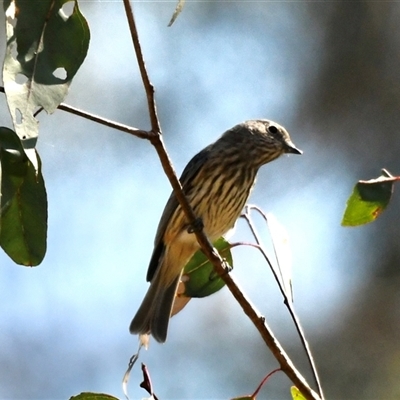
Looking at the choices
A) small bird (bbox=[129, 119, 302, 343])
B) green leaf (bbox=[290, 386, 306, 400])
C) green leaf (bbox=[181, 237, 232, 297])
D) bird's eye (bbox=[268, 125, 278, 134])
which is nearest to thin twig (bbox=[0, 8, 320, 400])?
green leaf (bbox=[290, 386, 306, 400])

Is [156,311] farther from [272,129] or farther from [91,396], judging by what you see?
[91,396]

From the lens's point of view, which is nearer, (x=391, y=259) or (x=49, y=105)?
(x=49, y=105)

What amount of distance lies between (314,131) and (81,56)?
6358 millimetres

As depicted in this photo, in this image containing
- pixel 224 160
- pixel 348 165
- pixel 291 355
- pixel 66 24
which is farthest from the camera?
pixel 348 165

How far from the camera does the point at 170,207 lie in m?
3.99

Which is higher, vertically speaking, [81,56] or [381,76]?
[81,56]

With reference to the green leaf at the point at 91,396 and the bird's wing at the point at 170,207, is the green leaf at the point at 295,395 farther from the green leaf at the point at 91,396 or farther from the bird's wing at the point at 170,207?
the bird's wing at the point at 170,207

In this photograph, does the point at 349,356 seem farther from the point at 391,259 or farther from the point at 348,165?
the point at 348,165

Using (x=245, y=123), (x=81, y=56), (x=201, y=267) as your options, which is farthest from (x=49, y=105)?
(x=245, y=123)

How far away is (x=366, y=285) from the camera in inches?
302

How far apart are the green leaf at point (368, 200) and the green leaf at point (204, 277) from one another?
23.0 inches

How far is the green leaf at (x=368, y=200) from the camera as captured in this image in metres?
2.48

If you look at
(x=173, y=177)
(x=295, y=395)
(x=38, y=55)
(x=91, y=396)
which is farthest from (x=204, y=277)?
(x=38, y=55)

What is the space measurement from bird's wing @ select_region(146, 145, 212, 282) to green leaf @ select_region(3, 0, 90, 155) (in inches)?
66.4
